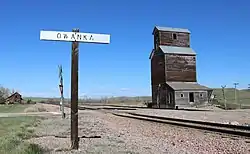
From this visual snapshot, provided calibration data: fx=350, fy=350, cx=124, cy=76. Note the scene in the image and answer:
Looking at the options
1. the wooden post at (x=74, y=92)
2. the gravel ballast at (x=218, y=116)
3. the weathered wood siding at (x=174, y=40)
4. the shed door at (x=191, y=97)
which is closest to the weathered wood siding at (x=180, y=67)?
the weathered wood siding at (x=174, y=40)

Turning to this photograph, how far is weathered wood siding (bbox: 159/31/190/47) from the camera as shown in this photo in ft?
196

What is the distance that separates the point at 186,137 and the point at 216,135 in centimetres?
141

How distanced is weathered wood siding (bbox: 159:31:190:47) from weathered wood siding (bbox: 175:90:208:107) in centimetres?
955

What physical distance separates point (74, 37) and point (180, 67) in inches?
1949

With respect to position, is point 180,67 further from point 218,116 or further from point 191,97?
point 218,116

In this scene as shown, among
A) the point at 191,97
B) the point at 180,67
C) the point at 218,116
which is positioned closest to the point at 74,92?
the point at 218,116

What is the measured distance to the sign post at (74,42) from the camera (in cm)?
976

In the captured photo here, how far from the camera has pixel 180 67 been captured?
58312 millimetres

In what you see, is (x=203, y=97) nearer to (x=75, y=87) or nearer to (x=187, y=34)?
(x=187, y=34)

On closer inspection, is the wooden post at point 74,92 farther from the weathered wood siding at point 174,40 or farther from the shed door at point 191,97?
the weathered wood siding at point 174,40

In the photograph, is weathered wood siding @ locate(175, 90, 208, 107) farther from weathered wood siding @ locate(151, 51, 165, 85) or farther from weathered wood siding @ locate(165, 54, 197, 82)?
weathered wood siding @ locate(151, 51, 165, 85)

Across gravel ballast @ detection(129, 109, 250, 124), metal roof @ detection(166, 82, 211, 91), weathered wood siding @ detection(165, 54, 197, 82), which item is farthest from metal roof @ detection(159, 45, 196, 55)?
gravel ballast @ detection(129, 109, 250, 124)

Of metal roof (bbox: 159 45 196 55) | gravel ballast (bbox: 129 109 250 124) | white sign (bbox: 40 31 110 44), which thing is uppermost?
metal roof (bbox: 159 45 196 55)

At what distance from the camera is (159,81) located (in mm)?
59812
